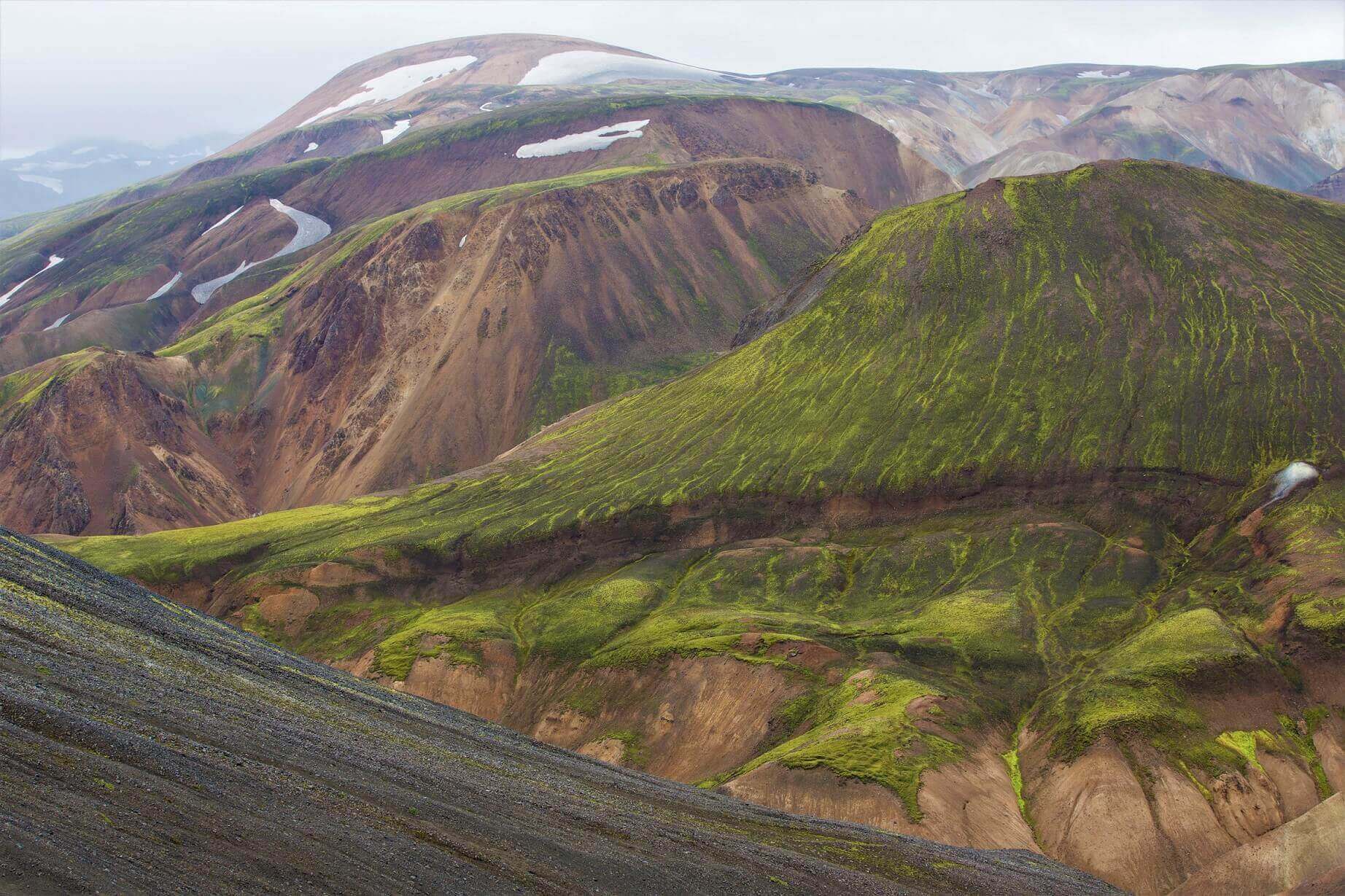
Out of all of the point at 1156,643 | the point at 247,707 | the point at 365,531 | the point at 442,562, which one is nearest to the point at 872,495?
the point at 1156,643

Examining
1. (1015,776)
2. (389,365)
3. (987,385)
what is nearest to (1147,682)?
(1015,776)

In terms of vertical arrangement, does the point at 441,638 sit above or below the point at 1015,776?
below

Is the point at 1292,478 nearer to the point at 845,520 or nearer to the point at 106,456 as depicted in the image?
the point at 845,520

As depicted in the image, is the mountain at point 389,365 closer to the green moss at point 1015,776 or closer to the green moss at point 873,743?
the green moss at point 873,743

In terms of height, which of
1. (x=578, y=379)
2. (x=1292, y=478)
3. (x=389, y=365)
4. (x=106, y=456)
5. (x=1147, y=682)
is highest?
(x=1292, y=478)

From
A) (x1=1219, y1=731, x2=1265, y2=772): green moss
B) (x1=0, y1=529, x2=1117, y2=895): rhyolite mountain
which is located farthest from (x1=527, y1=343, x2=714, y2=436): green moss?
(x1=1219, y1=731, x2=1265, y2=772): green moss

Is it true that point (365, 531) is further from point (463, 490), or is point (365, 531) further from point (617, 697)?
point (617, 697)

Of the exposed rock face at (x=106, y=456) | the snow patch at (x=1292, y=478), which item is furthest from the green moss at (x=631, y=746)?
the exposed rock face at (x=106, y=456)

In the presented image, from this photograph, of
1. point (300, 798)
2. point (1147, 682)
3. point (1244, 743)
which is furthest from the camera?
point (1147, 682)
